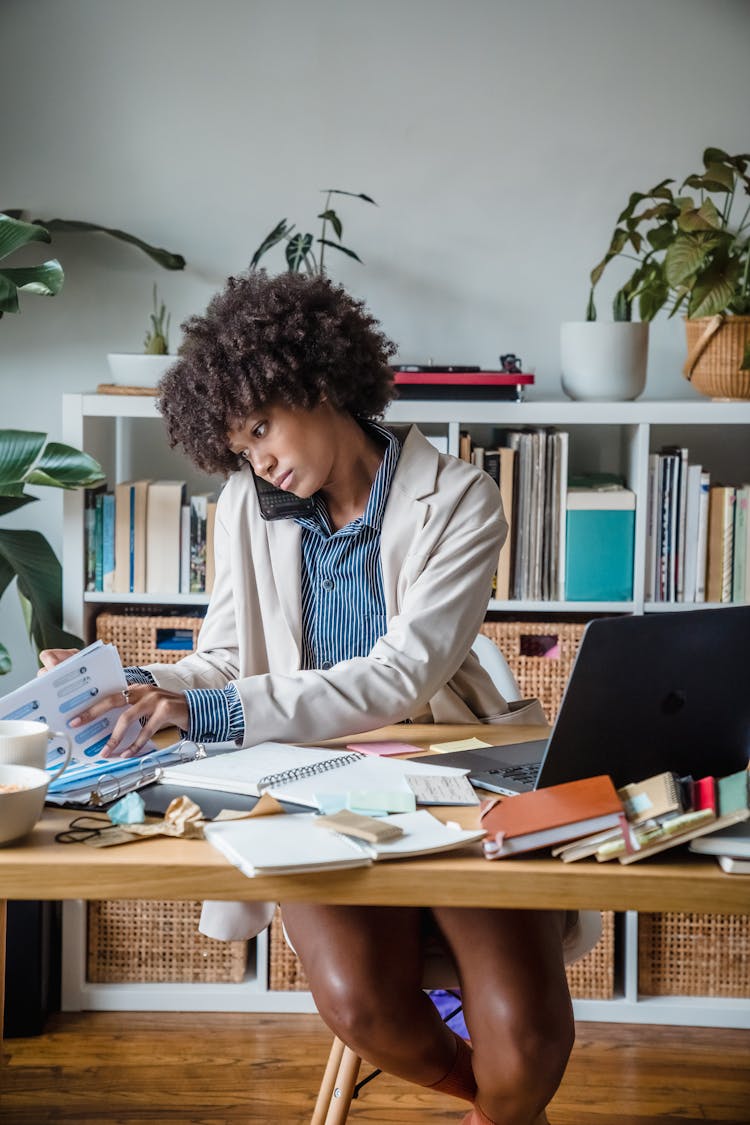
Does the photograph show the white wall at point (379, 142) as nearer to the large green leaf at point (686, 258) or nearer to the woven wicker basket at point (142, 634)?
the large green leaf at point (686, 258)

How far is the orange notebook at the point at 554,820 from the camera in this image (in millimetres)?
1067

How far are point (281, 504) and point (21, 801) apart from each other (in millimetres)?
844

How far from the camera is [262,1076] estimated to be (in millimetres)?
2240

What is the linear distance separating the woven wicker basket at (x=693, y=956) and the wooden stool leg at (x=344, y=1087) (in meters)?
1.04

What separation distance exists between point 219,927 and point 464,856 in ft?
2.05

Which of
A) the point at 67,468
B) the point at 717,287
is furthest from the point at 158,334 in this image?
the point at 717,287

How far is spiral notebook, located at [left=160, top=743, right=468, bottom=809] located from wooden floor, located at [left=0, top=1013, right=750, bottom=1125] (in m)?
1.04

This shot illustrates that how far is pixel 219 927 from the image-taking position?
1.59m

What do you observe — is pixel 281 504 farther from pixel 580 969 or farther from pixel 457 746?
pixel 580 969

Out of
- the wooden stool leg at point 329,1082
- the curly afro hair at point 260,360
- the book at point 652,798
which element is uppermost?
the curly afro hair at point 260,360

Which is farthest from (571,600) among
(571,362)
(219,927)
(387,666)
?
(219,927)

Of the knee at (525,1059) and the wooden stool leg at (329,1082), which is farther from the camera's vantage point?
the wooden stool leg at (329,1082)

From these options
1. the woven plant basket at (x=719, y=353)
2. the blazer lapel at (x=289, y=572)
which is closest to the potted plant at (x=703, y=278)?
the woven plant basket at (x=719, y=353)

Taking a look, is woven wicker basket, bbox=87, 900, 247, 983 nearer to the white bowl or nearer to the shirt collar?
the shirt collar
